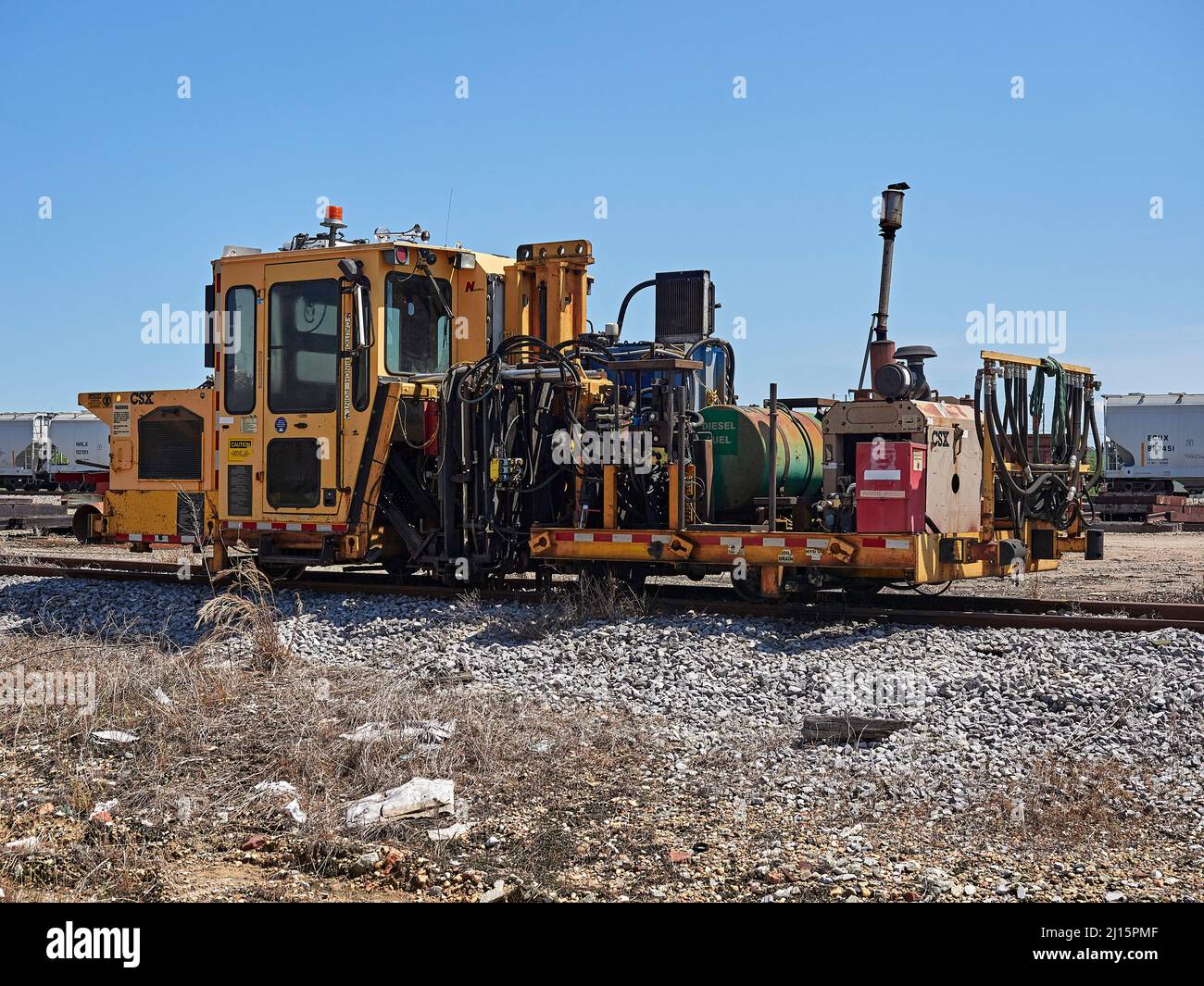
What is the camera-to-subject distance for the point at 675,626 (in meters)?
9.16

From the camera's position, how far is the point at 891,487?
898 cm

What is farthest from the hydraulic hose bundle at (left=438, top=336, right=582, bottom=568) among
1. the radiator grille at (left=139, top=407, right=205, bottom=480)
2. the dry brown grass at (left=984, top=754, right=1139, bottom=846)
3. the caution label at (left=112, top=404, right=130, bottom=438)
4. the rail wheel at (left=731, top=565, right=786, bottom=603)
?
the dry brown grass at (left=984, top=754, right=1139, bottom=846)

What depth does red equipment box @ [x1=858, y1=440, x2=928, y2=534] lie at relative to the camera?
A: 8.93m

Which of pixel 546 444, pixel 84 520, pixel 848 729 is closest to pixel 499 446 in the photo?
pixel 546 444

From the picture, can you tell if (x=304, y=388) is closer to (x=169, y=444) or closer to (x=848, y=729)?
(x=169, y=444)

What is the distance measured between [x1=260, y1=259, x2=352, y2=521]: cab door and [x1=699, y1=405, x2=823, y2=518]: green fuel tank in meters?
3.42

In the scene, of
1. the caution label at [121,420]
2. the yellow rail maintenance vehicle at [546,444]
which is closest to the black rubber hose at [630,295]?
the yellow rail maintenance vehicle at [546,444]

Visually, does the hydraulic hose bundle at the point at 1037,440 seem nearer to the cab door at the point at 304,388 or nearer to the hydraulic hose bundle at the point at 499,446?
the hydraulic hose bundle at the point at 499,446

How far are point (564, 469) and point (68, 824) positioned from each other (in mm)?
5844

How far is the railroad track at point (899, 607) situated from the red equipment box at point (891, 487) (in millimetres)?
713
